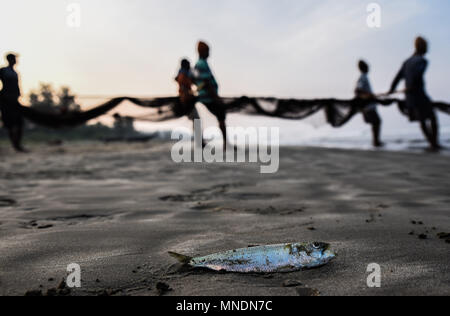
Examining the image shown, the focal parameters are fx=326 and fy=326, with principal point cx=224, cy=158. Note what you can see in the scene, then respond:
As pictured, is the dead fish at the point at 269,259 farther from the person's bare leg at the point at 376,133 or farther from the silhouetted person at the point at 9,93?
the person's bare leg at the point at 376,133

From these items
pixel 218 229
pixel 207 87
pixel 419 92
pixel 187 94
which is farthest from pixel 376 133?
pixel 218 229

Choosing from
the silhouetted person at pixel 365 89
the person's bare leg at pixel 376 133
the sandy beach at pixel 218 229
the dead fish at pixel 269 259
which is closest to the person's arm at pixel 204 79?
the sandy beach at pixel 218 229

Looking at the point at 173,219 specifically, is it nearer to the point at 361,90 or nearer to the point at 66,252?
the point at 66,252

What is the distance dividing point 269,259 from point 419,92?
7.98m

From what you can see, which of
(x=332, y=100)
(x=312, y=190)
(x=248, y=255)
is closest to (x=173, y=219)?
(x=248, y=255)

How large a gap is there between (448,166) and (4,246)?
6357 millimetres

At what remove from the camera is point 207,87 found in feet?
21.5

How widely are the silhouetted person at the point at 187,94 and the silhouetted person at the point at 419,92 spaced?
4977 mm

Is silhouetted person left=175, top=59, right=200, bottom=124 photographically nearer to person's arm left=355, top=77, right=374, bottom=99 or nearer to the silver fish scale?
person's arm left=355, top=77, right=374, bottom=99

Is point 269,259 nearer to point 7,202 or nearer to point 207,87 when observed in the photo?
point 7,202

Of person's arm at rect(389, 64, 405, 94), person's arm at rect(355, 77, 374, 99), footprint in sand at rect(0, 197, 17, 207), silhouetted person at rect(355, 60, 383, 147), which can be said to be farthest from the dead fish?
person's arm at rect(355, 77, 374, 99)

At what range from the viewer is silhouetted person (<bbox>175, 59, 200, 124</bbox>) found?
643cm

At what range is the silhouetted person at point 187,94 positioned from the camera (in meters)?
6.43

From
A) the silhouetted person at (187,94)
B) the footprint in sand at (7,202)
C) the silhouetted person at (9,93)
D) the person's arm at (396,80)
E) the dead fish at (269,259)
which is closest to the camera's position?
the dead fish at (269,259)
